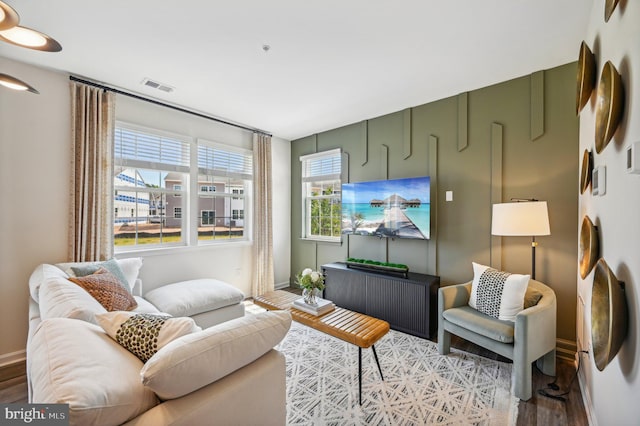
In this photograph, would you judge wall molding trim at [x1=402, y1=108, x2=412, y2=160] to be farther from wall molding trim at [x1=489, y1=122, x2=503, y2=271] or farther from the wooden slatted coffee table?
the wooden slatted coffee table

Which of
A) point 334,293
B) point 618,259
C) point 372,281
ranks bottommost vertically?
point 334,293

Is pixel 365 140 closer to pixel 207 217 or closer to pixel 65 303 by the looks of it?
pixel 207 217

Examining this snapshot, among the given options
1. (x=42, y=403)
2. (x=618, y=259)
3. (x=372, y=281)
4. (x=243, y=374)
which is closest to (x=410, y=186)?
(x=372, y=281)

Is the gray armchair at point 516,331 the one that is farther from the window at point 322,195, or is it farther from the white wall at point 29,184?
the white wall at point 29,184

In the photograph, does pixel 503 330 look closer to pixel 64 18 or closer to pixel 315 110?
pixel 315 110

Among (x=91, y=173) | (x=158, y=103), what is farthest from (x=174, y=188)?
(x=158, y=103)

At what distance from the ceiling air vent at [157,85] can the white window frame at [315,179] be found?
2289mm

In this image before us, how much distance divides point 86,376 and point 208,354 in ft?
1.17

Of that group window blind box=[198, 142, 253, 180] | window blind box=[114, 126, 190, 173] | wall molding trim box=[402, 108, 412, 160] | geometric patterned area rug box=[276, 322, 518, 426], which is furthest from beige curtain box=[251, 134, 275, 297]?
wall molding trim box=[402, 108, 412, 160]

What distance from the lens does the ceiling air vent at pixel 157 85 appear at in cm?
291

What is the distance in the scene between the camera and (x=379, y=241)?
3.92m

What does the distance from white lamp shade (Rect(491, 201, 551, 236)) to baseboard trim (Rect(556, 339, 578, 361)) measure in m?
1.13

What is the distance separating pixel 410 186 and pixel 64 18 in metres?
3.46

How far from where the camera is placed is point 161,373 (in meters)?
0.91
